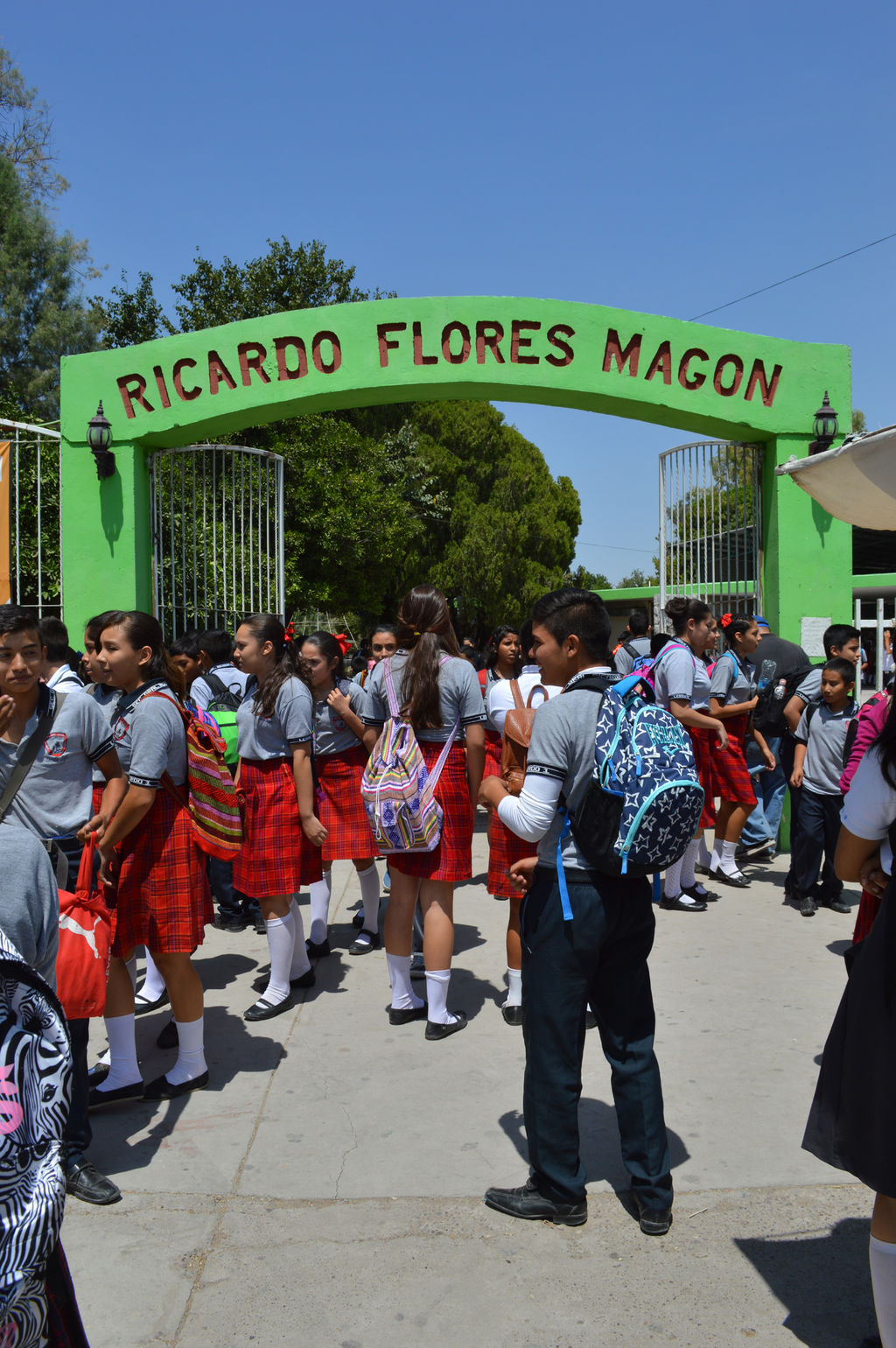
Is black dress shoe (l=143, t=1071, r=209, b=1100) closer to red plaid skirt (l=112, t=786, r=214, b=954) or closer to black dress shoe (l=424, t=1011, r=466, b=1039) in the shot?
red plaid skirt (l=112, t=786, r=214, b=954)

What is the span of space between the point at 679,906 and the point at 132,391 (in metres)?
5.53

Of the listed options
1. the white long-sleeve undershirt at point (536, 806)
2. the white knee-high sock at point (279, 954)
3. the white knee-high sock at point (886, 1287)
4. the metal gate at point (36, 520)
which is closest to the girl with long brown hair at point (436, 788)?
the white knee-high sock at point (279, 954)

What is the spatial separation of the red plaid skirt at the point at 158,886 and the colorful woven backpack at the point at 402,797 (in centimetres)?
84

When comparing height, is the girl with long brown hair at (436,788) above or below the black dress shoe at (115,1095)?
above

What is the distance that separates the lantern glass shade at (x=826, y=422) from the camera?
775 cm

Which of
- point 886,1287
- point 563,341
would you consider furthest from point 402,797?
point 563,341

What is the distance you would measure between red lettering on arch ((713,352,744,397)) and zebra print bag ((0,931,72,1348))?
7.48 meters

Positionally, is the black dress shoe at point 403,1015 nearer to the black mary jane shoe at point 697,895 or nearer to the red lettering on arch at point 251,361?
the black mary jane shoe at point 697,895

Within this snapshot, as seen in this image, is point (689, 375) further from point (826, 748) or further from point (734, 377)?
point (826, 748)

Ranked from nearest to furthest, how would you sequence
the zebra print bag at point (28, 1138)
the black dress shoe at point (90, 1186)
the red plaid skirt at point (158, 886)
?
the zebra print bag at point (28, 1138), the black dress shoe at point (90, 1186), the red plaid skirt at point (158, 886)

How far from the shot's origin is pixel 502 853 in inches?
183

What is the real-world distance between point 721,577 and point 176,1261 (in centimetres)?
725

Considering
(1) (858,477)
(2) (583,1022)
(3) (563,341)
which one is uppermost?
(3) (563,341)

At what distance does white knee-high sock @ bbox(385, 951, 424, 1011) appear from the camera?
4.44 meters
